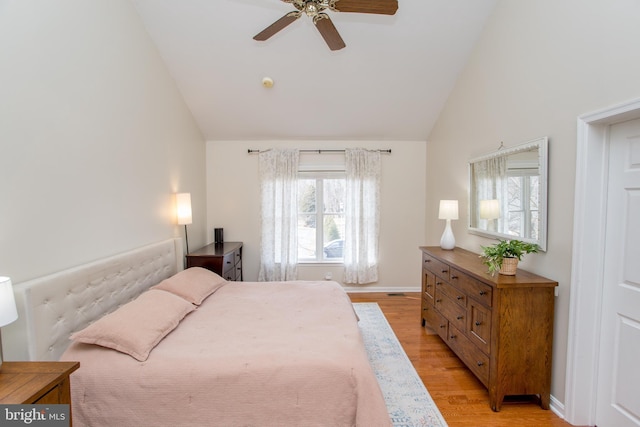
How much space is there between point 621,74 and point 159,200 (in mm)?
3836

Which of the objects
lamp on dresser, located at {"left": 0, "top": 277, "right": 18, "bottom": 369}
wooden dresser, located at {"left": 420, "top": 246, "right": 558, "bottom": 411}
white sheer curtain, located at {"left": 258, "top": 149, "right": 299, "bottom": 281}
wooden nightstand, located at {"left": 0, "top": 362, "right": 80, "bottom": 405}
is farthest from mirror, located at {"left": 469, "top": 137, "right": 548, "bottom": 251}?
lamp on dresser, located at {"left": 0, "top": 277, "right": 18, "bottom": 369}

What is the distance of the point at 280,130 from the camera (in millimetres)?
4469

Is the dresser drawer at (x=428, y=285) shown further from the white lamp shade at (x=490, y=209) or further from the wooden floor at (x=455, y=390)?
the white lamp shade at (x=490, y=209)

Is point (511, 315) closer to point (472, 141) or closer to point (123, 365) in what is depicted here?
point (472, 141)

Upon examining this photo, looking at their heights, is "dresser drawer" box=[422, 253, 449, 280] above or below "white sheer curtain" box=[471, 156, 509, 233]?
below

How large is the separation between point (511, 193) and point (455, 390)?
1.75 meters

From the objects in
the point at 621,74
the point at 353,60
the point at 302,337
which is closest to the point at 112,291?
the point at 302,337

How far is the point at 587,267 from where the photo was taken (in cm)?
194

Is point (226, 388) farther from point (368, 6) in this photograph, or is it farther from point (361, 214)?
point (361, 214)

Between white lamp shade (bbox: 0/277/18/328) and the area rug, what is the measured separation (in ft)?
7.22

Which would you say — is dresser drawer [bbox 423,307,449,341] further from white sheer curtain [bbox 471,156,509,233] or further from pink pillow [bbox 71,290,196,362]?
pink pillow [bbox 71,290,196,362]

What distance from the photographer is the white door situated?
1.74 m

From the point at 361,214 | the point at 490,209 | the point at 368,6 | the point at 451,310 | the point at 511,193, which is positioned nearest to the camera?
the point at 368,6

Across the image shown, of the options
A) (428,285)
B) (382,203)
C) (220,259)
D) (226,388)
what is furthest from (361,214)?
(226,388)
